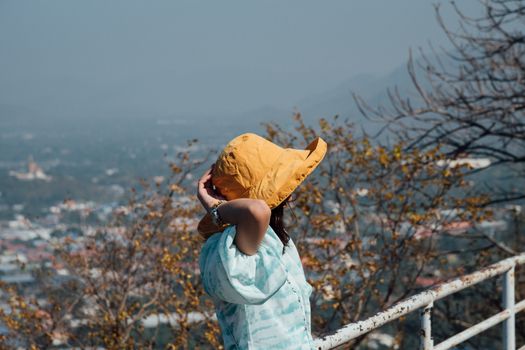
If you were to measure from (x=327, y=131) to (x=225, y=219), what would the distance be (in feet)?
17.8

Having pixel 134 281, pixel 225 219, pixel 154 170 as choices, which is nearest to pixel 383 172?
pixel 134 281

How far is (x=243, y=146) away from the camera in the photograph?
167cm

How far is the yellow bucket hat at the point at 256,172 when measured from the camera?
1614mm

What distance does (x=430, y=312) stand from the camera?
94.8 inches

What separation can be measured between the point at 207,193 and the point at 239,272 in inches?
11.4

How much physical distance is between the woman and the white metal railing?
0.29 metres

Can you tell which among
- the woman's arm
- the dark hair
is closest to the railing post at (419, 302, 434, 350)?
the dark hair

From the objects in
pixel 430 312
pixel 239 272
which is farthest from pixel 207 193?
pixel 430 312

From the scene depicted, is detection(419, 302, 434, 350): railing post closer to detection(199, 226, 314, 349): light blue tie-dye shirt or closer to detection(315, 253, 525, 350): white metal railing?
detection(315, 253, 525, 350): white metal railing

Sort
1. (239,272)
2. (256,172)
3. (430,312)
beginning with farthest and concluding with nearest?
1. (430,312)
2. (256,172)
3. (239,272)

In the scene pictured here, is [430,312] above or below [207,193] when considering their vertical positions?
below

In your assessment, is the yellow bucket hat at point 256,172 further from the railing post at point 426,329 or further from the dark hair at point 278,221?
the railing post at point 426,329

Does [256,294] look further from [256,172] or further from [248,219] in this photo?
[256,172]

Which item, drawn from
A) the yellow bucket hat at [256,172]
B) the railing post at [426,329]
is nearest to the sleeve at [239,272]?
the yellow bucket hat at [256,172]
